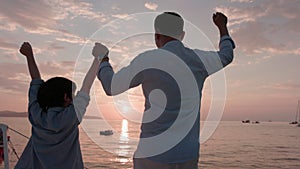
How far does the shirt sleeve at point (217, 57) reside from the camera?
7.23 feet

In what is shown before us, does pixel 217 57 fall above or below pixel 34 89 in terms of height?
above

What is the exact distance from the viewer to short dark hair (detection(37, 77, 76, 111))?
7.50ft

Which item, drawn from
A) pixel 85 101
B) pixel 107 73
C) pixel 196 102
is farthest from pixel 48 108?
pixel 196 102

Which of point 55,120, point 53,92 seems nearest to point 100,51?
point 53,92

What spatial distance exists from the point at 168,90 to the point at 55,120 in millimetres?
789

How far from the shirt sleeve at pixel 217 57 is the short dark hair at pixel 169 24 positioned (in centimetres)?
19

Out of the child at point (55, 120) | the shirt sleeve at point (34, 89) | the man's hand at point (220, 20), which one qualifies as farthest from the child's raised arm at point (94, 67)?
the man's hand at point (220, 20)

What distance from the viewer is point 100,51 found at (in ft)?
7.22

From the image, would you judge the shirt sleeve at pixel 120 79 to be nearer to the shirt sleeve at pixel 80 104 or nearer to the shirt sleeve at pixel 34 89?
the shirt sleeve at pixel 80 104

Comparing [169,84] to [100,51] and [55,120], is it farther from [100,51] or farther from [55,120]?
[55,120]

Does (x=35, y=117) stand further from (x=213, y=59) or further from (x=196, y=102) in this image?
(x=213, y=59)

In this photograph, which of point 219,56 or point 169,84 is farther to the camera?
point 219,56

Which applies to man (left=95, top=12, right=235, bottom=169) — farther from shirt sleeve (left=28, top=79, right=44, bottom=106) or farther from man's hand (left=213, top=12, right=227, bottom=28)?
shirt sleeve (left=28, top=79, right=44, bottom=106)

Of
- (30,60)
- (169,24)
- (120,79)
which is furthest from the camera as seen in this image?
(30,60)
